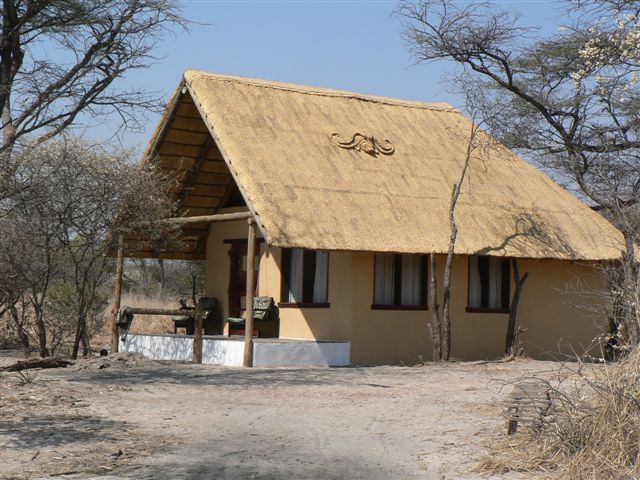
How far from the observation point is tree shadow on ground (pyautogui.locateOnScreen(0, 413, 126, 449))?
8.51 m

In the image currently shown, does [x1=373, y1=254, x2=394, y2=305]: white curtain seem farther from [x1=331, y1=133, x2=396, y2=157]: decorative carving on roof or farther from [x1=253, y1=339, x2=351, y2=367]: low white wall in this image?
[x1=331, y1=133, x2=396, y2=157]: decorative carving on roof

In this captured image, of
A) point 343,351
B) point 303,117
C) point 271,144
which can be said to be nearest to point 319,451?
point 343,351

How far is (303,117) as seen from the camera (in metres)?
18.1

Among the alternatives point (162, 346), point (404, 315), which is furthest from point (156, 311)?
point (404, 315)

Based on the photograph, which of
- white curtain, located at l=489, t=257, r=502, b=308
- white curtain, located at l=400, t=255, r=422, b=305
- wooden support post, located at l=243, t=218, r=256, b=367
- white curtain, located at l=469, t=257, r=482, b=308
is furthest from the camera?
white curtain, located at l=489, t=257, r=502, b=308

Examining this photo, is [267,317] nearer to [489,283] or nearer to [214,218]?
[214,218]

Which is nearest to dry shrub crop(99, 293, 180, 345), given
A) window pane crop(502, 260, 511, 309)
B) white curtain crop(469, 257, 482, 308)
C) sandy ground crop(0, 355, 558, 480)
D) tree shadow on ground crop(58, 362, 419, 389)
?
tree shadow on ground crop(58, 362, 419, 389)

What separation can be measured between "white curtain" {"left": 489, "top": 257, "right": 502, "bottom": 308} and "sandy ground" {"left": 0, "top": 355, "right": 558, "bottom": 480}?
434cm

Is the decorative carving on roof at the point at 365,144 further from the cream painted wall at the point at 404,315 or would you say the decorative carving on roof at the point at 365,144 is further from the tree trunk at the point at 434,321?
the tree trunk at the point at 434,321

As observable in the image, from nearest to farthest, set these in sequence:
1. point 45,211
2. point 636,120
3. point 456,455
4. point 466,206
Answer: point 456,455
point 45,211
point 466,206
point 636,120

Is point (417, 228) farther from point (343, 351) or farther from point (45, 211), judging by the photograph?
point (45, 211)

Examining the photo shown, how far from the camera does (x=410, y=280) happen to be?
57.8 ft

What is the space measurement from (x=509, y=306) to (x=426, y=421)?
9.10 m

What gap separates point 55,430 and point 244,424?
1835mm
